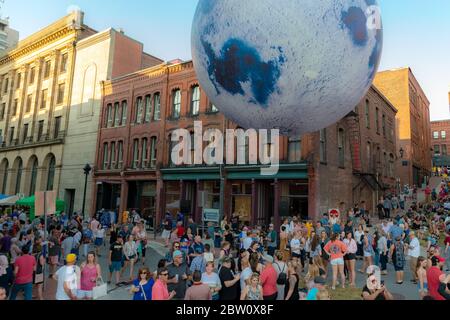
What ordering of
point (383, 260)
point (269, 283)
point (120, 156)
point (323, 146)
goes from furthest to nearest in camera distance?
point (120, 156)
point (323, 146)
point (383, 260)
point (269, 283)

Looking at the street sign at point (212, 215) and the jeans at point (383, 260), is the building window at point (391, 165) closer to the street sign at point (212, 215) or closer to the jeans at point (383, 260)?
the street sign at point (212, 215)

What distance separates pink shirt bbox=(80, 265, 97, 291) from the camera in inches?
262

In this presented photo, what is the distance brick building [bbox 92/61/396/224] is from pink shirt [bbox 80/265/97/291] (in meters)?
12.4

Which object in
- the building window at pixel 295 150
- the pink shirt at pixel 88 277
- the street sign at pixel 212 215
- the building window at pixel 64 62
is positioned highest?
the building window at pixel 64 62

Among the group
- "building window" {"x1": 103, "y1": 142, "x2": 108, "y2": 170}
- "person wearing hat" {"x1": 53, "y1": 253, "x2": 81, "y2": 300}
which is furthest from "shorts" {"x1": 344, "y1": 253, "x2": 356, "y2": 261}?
"building window" {"x1": 103, "y1": 142, "x2": 108, "y2": 170}

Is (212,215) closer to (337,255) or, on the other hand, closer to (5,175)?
(337,255)

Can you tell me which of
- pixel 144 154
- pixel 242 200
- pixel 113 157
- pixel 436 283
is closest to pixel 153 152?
pixel 144 154

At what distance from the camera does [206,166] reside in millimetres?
21312

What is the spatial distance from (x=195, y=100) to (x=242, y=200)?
7.78m

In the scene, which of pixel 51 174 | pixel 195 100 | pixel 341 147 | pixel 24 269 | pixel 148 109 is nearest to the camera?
pixel 24 269

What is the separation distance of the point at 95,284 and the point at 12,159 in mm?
38013

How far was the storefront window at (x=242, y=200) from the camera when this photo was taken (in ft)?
67.1

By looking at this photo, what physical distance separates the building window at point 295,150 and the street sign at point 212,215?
201 inches

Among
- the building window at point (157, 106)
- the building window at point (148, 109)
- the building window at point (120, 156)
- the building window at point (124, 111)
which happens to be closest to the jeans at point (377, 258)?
the building window at point (157, 106)
